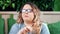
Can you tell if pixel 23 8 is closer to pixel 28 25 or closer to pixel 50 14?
pixel 28 25

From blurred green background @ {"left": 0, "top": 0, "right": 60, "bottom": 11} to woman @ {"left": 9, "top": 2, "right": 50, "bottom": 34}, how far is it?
0.71m

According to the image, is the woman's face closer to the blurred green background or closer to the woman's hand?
the woman's hand

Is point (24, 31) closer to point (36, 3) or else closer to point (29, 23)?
point (29, 23)

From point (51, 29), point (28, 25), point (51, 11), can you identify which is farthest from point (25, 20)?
point (51, 11)

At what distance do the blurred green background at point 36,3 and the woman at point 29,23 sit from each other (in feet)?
2.32

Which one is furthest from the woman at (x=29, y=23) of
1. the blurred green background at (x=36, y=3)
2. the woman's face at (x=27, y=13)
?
the blurred green background at (x=36, y=3)

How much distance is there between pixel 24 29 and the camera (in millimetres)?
2762

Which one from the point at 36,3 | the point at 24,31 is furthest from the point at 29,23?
the point at 36,3

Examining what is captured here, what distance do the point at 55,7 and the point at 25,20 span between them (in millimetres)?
955

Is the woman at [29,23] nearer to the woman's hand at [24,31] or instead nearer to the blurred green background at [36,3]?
the woman's hand at [24,31]

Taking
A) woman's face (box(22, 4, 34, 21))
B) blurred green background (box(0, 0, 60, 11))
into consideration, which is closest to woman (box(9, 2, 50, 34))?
woman's face (box(22, 4, 34, 21))

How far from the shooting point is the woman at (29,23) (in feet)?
9.07

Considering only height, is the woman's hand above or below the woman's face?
below

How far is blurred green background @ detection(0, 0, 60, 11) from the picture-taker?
3580mm
